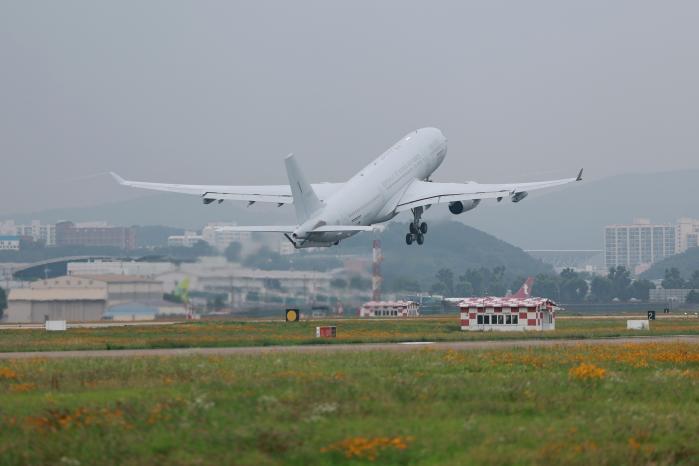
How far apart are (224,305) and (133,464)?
61661 millimetres

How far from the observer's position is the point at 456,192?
305 ft

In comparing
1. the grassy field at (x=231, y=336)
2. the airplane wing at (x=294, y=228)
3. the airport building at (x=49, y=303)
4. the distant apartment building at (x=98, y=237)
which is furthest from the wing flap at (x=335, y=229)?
the distant apartment building at (x=98, y=237)

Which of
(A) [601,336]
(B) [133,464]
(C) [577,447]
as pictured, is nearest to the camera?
(B) [133,464]

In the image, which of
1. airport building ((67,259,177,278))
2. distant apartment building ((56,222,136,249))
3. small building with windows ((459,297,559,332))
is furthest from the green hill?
distant apartment building ((56,222,136,249))

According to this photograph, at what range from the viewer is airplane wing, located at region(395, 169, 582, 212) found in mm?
88938

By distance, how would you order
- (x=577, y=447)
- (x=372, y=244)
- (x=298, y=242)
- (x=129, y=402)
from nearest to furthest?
(x=577, y=447) < (x=129, y=402) < (x=298, y=242) < (x=372, y=244)

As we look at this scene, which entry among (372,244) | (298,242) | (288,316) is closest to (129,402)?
(298,242)

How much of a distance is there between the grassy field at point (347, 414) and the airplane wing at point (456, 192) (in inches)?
2040

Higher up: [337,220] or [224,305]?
[337,220]

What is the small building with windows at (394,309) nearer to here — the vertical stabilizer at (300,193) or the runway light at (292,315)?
the runway light at (292,315)

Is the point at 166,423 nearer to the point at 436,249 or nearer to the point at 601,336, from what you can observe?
the point at 601,336

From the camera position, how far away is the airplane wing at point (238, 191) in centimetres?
9100

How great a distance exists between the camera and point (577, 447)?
21672 millimetres

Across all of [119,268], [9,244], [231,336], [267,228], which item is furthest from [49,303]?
[231,336]
